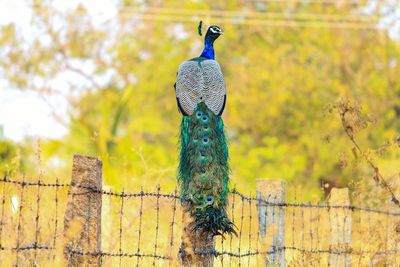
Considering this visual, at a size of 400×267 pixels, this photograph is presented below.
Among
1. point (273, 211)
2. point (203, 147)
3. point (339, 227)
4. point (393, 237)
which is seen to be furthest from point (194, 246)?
point (393, 237)

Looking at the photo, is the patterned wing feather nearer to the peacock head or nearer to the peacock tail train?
→ the peacock tail train

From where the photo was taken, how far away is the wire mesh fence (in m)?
7.06

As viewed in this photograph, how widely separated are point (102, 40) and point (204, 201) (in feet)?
66.2

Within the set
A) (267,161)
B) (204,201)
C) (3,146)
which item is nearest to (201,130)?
(204,201)

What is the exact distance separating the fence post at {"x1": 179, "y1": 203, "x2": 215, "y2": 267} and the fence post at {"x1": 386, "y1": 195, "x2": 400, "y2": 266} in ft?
7.90

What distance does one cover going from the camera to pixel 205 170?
23.6 feet

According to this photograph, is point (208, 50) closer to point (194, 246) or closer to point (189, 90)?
point (189, 90)

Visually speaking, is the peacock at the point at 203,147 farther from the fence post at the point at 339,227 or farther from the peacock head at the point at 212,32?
the fence post at the point at 339,227

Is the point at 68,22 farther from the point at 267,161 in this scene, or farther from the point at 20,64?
the point at 267,161

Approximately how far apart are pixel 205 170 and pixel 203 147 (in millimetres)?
283

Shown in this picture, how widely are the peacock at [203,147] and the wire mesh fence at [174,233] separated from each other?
5.8 inches

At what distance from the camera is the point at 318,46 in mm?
25547

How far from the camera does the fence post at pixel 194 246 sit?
21.7ft

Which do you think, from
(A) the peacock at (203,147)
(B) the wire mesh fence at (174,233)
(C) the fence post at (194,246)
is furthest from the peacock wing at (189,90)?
(C) the fence post at (194,246)
